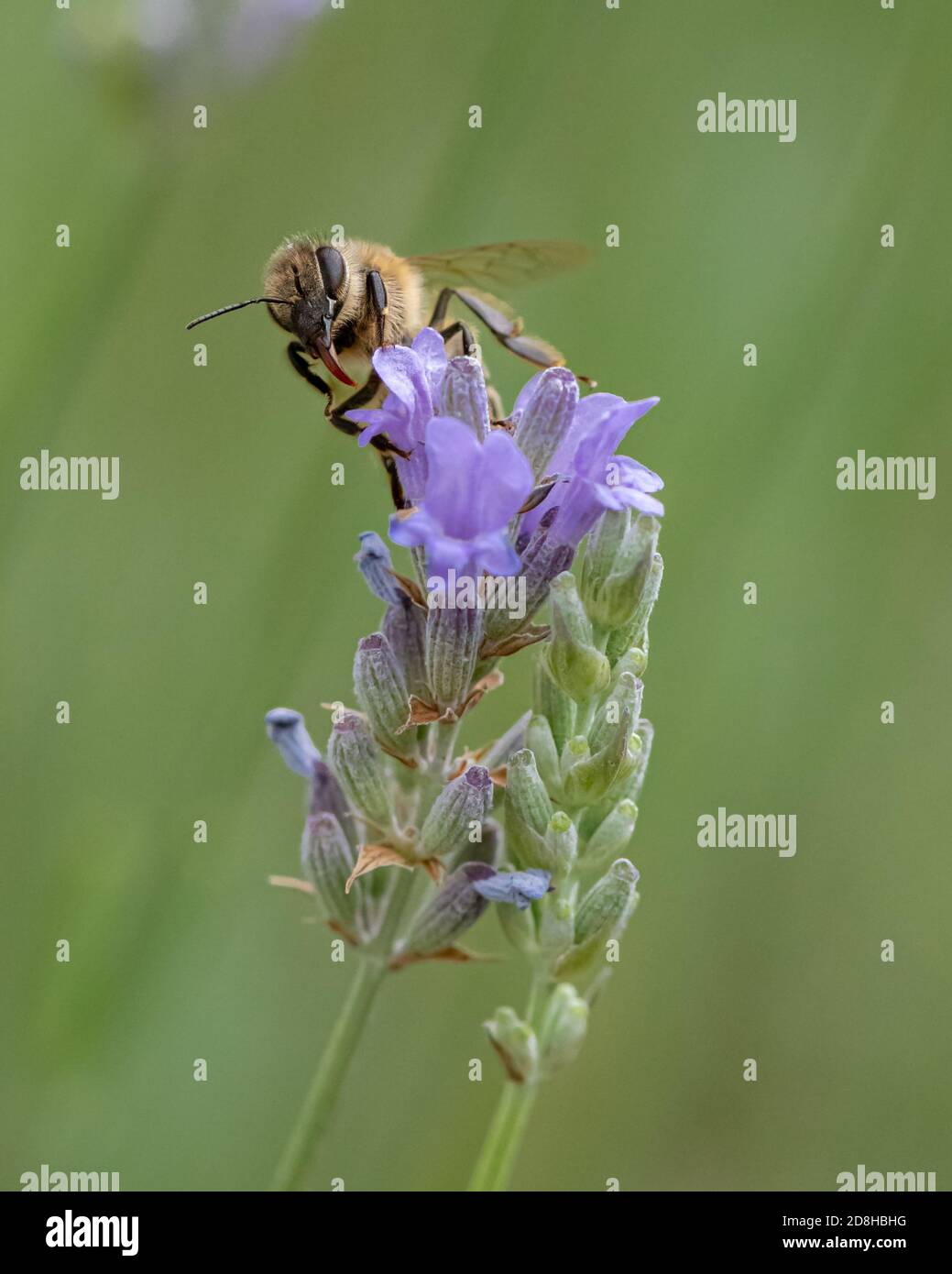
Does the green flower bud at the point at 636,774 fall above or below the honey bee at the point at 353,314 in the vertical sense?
below

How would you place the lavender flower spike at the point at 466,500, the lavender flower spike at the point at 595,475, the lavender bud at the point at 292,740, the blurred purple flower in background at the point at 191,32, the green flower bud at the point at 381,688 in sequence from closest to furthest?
1. the lavender flower spike at the point at 466,500
2. the lavender flower spike at the point at 595,475
3. the green flower bud at the point at 381,688
4. the lavender bud at the point at 292,740
5. the blurred purple flower in background at the point at 191,32

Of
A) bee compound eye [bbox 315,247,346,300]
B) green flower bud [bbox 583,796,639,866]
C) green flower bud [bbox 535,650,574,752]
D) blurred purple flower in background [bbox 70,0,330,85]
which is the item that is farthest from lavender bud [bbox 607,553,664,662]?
blurred purple flower in background [bbox 70,0,330,85]

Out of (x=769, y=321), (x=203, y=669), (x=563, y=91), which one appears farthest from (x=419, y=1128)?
(x=563, y=91)

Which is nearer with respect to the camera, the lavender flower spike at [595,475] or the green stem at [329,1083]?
the lavender flower spike at [595,475]

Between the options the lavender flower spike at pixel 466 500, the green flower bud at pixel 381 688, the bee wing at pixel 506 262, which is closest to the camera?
the lavender flower spike at pixel 466 500

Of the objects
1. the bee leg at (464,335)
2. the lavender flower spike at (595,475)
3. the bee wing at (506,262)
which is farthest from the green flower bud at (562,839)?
the bee wing at (506,262)

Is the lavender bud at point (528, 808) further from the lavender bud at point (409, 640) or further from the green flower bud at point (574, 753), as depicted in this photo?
→ the lavender bud at point (409, 640)

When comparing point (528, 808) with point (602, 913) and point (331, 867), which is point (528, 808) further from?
point (331, 867)
